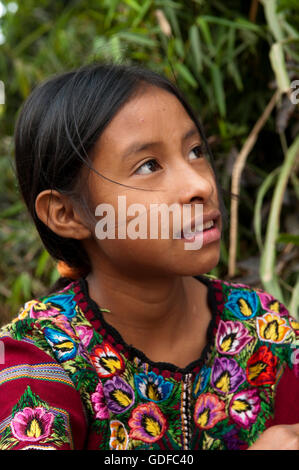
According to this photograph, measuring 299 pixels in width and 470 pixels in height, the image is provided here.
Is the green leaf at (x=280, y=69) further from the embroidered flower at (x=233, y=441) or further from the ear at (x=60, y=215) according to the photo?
the embroidered flower at (x=233, y=441)

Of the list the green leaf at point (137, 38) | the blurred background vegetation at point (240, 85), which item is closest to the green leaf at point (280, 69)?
the blurred background vegetation at point (240, 85)

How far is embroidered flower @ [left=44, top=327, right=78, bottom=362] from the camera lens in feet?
2.56

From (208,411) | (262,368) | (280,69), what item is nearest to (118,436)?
(208,411)

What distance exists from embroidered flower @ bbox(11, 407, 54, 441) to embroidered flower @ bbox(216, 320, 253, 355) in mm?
324

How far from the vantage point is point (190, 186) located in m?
0.75

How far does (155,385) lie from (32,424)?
226mm

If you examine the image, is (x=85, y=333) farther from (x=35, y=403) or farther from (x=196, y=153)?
(x=196, y=153)

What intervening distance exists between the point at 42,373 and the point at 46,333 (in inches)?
2.7

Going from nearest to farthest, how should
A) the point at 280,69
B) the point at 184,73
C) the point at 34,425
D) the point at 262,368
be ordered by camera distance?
1. the point at 34,425
2. the point at 262,368
3. the point at 280,69
4. the point at 184,73

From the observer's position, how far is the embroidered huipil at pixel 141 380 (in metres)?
0.72

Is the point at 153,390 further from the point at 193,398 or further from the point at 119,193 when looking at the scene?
the point at 119,193

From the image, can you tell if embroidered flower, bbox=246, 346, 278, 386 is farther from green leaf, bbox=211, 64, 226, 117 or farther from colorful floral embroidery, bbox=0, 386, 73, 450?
green leaf, bbox=211, 64, 226, 117

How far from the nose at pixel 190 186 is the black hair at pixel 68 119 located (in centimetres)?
13

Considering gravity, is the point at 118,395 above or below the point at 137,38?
Answer: below
